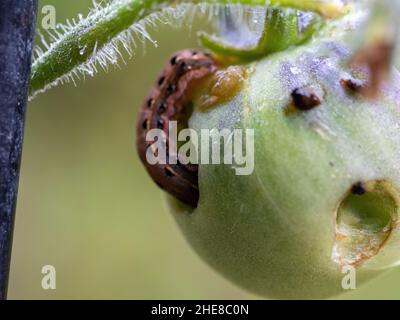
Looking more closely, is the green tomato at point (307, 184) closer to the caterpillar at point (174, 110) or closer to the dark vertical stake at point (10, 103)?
the caterpillar at point (174, 110)

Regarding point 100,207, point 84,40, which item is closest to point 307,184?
point 84,40

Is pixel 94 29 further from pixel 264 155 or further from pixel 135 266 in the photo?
pixel 135 266

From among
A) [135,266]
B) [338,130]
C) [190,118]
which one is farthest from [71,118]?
[338,130]

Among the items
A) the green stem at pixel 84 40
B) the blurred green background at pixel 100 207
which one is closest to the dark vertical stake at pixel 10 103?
the green stem at pixel 84 40

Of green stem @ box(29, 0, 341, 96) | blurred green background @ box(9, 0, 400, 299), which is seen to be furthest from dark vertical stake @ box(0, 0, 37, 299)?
blurred green background @ box(9, 0, 400, 299)

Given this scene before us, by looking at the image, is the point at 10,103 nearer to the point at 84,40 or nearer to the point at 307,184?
the point at 84,40

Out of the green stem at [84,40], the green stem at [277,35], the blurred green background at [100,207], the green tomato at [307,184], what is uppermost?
the blurred green background at [100,207]
